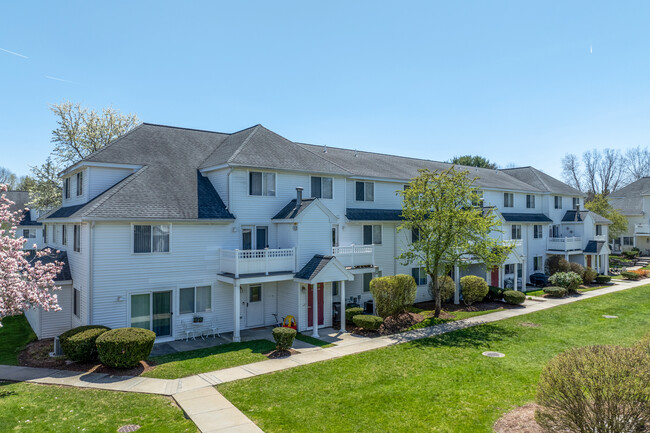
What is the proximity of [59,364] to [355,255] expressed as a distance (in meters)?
15.1

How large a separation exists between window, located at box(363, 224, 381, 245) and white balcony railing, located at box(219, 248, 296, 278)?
702 centimetres

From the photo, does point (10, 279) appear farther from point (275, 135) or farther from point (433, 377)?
point (275, 135)

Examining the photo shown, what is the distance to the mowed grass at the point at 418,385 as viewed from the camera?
10516mm

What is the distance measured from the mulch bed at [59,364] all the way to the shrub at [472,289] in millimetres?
20378

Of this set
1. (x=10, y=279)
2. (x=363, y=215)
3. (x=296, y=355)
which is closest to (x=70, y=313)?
(x=10, y=279)

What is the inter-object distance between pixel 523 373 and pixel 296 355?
8582 millimetres

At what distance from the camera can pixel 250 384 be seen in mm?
13266

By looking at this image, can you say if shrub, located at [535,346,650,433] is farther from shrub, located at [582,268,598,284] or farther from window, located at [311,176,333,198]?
shrub, located at [582,268,598,284]

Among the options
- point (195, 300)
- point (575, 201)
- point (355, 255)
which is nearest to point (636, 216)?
point (575, 201)

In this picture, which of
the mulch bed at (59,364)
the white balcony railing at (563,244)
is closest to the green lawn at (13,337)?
the mulch bed at (59,364)

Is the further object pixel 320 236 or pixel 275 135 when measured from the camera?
pixel 275 135

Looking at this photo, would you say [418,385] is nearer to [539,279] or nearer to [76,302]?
[76,302]

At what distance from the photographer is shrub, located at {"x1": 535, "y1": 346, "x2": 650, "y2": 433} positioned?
7.83 m

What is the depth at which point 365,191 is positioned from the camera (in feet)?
89.4
